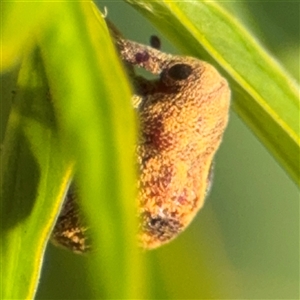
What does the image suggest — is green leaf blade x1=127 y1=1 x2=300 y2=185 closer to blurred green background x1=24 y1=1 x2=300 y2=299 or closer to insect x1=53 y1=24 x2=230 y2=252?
insect x1=53 y1=24 x2=230 y2=252

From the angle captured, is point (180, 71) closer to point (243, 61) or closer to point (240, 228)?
point (243, 61)

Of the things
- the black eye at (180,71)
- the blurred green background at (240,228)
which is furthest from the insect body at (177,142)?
the blurred green background at (240,228)

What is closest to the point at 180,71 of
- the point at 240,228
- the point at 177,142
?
the point at 177,142

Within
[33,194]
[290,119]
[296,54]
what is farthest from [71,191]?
[296,54]

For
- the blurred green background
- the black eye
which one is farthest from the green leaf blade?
the blurred green background

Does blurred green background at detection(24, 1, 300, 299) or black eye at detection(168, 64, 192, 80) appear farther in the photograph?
blurred green background at detection(24, 1, 300, 299)

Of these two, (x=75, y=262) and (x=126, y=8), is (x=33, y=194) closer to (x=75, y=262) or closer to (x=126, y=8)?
(x=75, y=262)

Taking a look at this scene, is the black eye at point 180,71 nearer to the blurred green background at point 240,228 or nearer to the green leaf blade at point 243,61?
the green leaf blade at point 243,61
